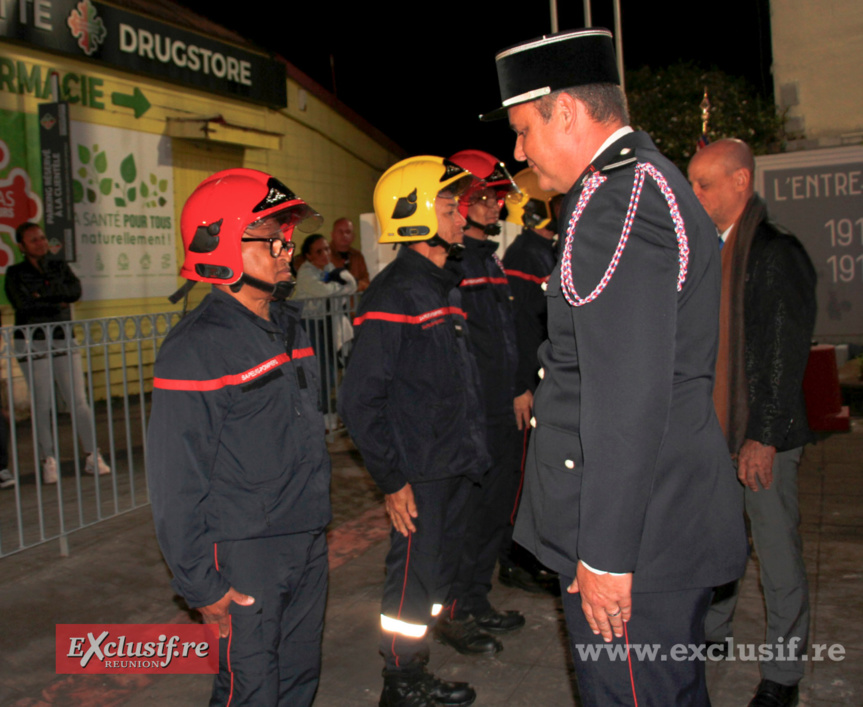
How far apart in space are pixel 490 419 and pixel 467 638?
1152 millimetres

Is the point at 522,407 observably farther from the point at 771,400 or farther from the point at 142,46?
the point at 142,46

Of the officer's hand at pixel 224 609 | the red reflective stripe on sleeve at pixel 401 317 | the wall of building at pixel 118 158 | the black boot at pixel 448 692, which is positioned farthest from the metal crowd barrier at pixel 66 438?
the officer's hand at pixel 224 609

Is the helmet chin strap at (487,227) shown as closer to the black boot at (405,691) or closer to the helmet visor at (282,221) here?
the helmet visor at (282,221)

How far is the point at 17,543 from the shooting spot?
555 cm

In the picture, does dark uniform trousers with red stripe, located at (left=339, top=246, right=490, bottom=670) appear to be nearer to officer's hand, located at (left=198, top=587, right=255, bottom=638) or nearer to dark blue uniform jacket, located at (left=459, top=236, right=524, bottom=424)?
dark blue uniform jacket, located at (left=459, top=236, right=524, bottom=424)

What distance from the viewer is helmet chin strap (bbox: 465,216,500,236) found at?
4637 millimetres

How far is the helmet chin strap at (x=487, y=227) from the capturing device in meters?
4.64

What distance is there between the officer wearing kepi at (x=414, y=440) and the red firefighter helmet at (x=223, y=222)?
0.89m

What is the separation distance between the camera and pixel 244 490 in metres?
2.60

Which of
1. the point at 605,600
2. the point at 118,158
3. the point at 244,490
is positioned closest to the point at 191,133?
the point at 118,158

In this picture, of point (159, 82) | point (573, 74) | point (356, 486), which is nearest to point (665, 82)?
point (159, 82)

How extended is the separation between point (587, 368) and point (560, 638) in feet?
9.10

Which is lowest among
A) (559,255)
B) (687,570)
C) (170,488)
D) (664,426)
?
(687,570)

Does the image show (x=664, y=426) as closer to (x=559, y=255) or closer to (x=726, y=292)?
(x=559, y=255)
